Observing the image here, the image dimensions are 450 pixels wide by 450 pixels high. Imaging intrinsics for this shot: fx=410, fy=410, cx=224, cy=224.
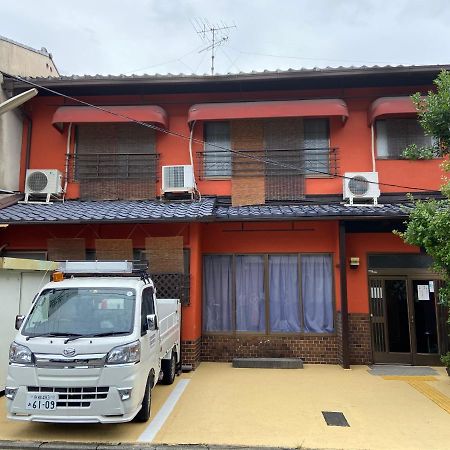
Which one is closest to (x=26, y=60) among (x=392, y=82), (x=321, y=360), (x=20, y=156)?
(x=20, y=156)

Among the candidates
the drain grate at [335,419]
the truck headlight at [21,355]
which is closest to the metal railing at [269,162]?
the drain grate at [335,419]

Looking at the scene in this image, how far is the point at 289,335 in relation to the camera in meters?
9.65

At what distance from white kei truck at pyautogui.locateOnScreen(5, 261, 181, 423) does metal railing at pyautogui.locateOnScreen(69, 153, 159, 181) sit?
16.6ft

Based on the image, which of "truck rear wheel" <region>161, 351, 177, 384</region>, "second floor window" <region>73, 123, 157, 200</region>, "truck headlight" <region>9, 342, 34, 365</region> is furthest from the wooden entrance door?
"truck headlight" <region>9, 342, 34, 365</region>

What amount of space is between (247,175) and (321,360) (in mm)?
4837

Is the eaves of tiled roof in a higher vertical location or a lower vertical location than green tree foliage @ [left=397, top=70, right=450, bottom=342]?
higher

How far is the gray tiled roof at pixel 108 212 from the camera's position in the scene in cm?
871

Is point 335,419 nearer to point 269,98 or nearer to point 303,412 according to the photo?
point 303,412

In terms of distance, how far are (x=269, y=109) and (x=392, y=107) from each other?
2.98 meters

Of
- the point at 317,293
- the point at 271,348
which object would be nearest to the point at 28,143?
the point at 271,348

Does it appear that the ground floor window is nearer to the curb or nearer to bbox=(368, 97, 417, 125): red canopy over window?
bbox=(368, 97, 417, 125): red canopy over window

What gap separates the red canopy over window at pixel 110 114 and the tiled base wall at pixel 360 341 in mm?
6863

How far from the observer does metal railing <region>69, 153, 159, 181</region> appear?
1083 cm

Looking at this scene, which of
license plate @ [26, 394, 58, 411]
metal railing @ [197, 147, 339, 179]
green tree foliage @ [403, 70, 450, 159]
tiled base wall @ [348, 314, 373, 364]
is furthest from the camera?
metal railing @ [197, 147, 339, 179]
